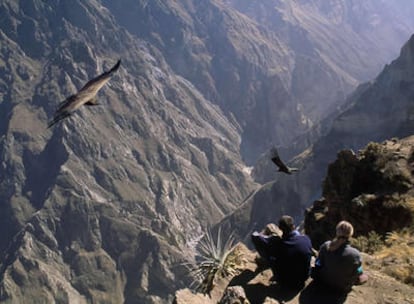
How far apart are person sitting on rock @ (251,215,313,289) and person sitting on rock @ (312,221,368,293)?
21.9 inches

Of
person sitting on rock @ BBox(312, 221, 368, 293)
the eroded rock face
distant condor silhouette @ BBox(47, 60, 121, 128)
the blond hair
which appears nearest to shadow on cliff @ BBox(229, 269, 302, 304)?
person sitting on rock @ BBox(312, 221, 368, 293)

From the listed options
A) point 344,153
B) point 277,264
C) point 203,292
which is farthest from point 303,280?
Result: point 344,153

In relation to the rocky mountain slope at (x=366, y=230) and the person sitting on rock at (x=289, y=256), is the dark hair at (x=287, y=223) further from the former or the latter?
the rocky mountain slope at (x=366, y=230)

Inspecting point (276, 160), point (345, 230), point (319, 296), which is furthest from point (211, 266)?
point (276, 160)

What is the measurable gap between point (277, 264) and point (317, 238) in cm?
1608

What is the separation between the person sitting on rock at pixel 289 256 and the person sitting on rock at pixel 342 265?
56 centimetres

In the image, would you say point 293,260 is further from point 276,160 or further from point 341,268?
point 276,160

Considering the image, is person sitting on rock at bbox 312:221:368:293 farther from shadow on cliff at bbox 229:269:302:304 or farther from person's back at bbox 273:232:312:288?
shadow on cliff at bbox 229:269:302:304

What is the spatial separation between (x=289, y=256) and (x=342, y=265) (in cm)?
157

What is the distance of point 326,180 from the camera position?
104ft

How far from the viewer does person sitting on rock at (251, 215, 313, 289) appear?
498 inches

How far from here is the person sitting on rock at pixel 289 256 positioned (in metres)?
12.7

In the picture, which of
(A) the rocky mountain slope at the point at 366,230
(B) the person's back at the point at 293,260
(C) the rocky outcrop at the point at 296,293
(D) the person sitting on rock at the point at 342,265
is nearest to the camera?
(C) the rocky outcrop at the point at 296,293

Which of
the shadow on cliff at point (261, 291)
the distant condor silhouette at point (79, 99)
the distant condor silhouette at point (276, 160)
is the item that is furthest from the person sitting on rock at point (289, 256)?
the distant condor silhouette at point (79, 99)
